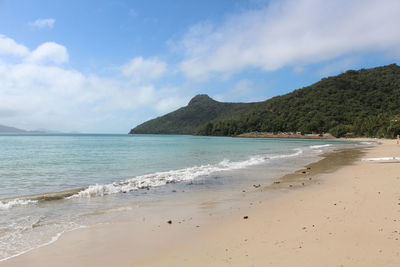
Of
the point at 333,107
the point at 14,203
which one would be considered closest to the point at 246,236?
the point at 14,203

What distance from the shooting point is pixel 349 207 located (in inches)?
302

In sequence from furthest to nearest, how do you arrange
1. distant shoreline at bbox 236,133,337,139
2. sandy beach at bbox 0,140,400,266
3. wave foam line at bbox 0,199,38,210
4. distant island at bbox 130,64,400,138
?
distant shoreline at bbox 236,133,337,139
distant island at bbox 130,64,400,138
wave foam line at bbox 0,199,38,210
sandy beach at bbox 0,140,400,266

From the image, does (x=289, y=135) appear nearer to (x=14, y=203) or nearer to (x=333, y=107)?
(x=333, y=107)

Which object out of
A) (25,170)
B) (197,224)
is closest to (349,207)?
(197,224)

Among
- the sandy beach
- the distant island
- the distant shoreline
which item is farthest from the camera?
the distant shoreline

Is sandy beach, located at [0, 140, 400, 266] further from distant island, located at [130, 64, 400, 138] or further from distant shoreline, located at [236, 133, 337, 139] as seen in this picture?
distant shoreline, located at [236, 133, 337, 139]

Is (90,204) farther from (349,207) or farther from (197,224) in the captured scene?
(349,207)

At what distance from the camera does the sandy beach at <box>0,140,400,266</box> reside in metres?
4.64

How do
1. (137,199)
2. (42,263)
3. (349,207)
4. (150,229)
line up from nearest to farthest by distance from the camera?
(42,263) → (150,229) → (349,207) → (137,199)

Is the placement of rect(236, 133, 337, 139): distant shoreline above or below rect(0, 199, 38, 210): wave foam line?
above

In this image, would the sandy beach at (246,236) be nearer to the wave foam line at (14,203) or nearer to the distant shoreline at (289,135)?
the wave foam line at (14,203)

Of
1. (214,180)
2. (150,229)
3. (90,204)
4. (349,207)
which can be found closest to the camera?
(150,229)

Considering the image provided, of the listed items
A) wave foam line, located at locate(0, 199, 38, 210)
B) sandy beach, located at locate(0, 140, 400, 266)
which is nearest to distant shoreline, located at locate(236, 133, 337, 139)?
sandy beach, located at locate(0, 140, 400, 266)

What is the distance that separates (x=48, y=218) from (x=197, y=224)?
4.32 m
